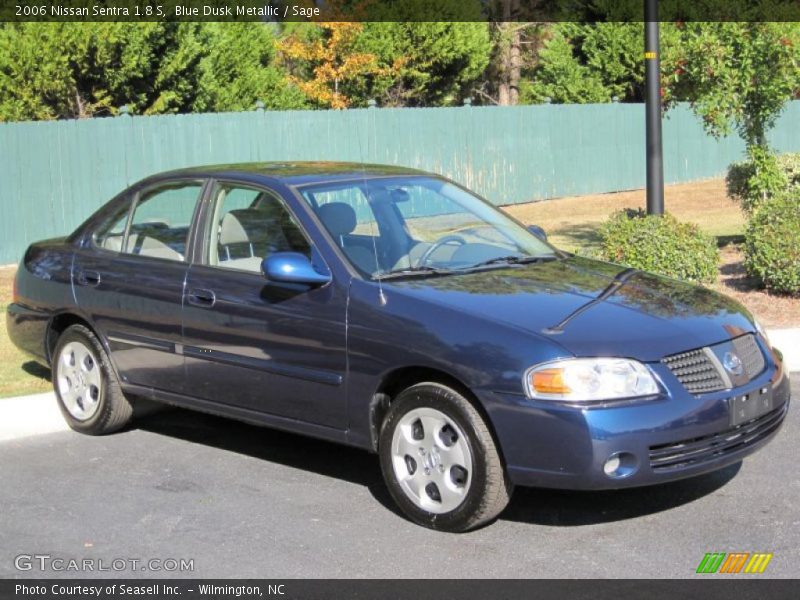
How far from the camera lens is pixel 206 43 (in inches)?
1033

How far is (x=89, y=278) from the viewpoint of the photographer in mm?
7594

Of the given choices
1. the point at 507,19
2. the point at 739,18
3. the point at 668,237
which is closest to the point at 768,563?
the point at 668,237

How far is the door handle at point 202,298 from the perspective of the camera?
6.75 meters

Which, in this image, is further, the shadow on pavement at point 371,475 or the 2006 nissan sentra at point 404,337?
the shadow on pavement at point 371,475

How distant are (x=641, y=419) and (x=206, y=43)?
22.4 meters

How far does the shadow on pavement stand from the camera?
6062 millimetres

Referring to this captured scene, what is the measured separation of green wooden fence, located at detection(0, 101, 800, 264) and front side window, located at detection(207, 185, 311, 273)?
10508 millimetres

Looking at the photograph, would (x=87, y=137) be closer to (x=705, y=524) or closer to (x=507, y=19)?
(x=705, y=524)

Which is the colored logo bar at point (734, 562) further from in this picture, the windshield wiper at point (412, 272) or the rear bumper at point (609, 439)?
the windshield wiper at point (412, 272)

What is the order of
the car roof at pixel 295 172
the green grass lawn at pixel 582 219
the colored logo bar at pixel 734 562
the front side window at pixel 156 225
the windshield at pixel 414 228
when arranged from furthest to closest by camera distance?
1. the green grass lawn at pixel 582 219
2. the front side window at pixel 156 225
3. the car roof at pixel 295 172
4. the windshield at pixel 414 228
5. the colored logo bar at pixel 734 562

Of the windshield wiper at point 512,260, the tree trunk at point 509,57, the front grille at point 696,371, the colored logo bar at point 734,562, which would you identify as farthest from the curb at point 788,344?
the tree trunk at point 509,57

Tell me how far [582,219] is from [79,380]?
15.5m

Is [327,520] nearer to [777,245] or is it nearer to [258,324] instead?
[258,324]

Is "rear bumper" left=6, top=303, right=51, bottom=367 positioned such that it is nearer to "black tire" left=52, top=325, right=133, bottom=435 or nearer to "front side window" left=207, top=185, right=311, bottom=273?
"black tire" left=52, top=325, right=133, bottom=435
